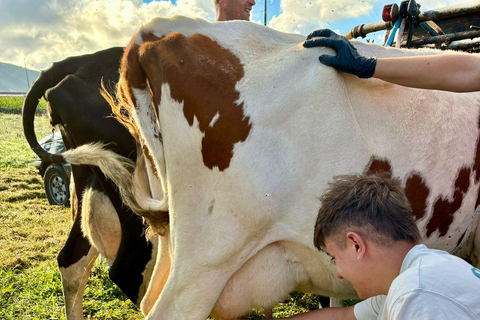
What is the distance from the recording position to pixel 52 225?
243 inches

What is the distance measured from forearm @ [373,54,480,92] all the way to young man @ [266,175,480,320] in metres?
0.63

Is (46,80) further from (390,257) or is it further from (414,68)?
(390,257)

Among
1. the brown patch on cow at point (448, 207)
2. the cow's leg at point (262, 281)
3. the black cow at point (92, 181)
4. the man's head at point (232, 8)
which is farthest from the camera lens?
the man's head at point (232, 8)

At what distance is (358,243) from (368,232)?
0.15ft

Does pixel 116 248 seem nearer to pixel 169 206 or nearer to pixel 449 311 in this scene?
pixel 169 206

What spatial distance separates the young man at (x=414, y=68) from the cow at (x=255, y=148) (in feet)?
0.26

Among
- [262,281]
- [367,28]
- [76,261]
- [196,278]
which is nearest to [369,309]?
[262,281]

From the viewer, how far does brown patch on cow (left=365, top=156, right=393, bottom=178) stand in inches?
73.2

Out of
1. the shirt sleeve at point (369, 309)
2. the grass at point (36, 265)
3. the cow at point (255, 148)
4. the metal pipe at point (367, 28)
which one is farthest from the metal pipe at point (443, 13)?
the grass at point (36, 265)

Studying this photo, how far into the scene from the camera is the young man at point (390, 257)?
3.12 ft

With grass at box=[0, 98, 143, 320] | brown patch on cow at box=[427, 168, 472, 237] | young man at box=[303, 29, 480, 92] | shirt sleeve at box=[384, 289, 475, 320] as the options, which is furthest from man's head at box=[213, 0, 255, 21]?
shirt sleeve at box=[384, 289, 475, 320]

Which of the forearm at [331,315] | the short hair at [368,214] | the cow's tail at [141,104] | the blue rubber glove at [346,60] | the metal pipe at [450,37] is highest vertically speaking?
the metal pipe at [450,37]

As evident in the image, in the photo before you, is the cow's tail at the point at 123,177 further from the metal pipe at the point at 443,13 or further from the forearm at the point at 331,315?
the metal pipe at the point at 443,13

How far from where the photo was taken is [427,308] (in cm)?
93
